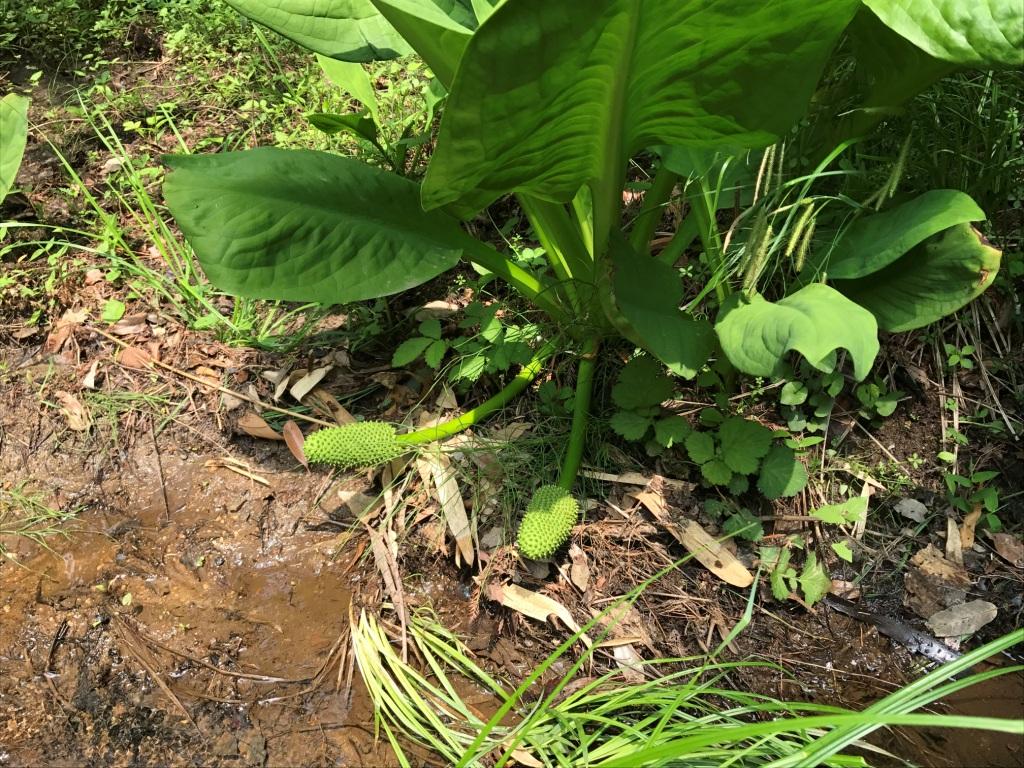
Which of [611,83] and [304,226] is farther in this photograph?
[304,226]

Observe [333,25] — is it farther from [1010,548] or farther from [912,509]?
[1010,548]

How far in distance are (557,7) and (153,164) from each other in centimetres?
178

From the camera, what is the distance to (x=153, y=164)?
7.81ft

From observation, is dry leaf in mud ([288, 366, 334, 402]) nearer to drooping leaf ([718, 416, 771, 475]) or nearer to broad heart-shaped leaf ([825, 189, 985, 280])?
drooping leaf ([718, 416, 771, 475])

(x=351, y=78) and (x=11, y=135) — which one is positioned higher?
(x=351, y=78)

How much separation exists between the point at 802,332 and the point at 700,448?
0.54 m

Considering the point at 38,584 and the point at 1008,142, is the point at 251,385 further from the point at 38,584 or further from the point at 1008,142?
the point at 1008,142

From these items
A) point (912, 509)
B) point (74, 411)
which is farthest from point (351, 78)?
point (912, 509)

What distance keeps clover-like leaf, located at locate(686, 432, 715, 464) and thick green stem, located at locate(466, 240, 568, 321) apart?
1.29 feet

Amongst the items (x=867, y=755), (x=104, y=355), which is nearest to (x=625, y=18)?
(x=867, y=755)

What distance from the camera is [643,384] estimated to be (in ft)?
5.42

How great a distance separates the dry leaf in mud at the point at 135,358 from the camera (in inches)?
81.7

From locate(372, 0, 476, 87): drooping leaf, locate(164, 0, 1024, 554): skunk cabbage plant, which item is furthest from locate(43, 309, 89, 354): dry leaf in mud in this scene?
locate(372, 0, 476, 87): drooping leaf

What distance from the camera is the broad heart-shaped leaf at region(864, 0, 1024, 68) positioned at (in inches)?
43.9
